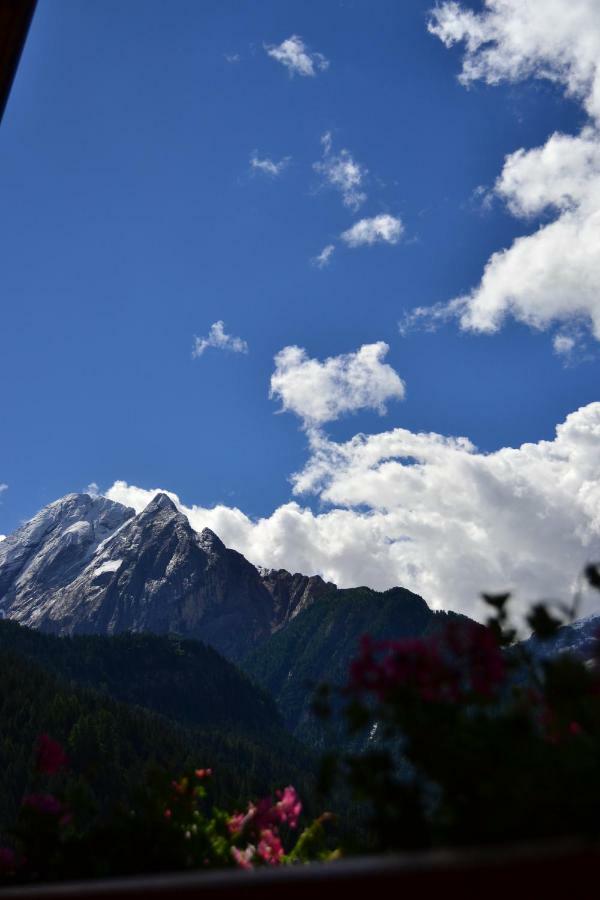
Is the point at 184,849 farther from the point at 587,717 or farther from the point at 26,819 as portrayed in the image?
the point at 587,717

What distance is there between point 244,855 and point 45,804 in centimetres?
128

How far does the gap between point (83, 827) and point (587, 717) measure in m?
3.55

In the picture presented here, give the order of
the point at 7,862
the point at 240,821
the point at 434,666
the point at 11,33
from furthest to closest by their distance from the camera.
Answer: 1. the point at 11,33
2. the point at 240,821
3. the point at 7,862
4. the point at 434,666

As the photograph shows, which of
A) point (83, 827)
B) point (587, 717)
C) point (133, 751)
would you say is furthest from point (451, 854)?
point (133, 751)

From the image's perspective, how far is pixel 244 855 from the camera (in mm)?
5020

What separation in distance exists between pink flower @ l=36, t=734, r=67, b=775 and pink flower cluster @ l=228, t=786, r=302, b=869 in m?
1.14

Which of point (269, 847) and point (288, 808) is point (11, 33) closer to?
point (288, 808)

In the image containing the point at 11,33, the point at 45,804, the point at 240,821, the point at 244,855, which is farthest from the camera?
the point at 11,33

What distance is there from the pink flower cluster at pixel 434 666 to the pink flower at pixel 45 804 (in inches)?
99.9

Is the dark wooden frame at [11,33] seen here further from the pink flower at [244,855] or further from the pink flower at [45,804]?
the pink flower at [244,855]

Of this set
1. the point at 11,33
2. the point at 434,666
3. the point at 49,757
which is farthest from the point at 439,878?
the point at 11,33

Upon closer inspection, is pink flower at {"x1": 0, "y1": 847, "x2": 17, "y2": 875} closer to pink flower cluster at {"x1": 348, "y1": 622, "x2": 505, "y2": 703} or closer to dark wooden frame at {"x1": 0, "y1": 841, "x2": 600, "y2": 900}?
pink flower cluster at {"x1": 348, "y1": 622, "x2": 505, "y2": 703}

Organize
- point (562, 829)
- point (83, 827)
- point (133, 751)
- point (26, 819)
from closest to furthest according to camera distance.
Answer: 1. point (562, 829)
2. point (26, 819)
3. point (83, 827)
4. point (133, 751)

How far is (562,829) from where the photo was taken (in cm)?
210
